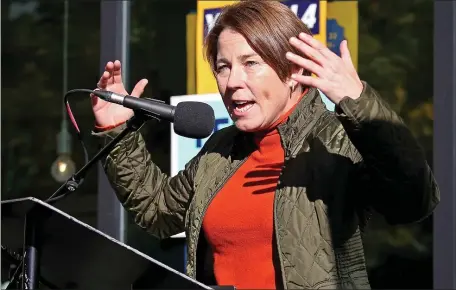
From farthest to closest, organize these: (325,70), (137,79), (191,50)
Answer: (137,79), (191,50), (325,70)

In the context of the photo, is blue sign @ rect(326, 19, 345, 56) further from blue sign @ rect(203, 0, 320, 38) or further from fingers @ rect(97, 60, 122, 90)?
fingers @ rect(97, 60, 122, 90)

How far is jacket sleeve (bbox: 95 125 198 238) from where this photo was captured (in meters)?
3.60

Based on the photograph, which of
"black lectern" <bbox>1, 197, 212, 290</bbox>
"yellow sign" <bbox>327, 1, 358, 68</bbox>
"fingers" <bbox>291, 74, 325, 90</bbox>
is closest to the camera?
"black lectern" <bbox>1, 197, 212, 290</bbox>

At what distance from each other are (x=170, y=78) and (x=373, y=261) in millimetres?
1701

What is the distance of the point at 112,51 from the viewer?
6.82 metres

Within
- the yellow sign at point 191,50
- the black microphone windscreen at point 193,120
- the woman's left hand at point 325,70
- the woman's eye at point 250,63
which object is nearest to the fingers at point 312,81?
the woman's left hand at point 325,70

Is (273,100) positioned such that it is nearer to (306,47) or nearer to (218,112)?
(306,47)

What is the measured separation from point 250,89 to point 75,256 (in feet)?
3.47

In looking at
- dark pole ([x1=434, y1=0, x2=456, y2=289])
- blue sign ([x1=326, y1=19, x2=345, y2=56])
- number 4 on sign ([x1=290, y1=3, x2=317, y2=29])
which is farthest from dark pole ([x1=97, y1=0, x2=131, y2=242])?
dark pole ([x1=434, y1=0, x2=456, y2=289])

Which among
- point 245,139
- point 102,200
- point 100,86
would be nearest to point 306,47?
point 245,139

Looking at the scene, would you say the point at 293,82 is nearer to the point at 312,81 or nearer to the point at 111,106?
the point at 312,81

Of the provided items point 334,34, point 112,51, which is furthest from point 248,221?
point 112,51

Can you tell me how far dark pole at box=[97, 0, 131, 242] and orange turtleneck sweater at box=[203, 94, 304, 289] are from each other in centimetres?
341

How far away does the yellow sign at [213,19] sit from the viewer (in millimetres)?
6008
